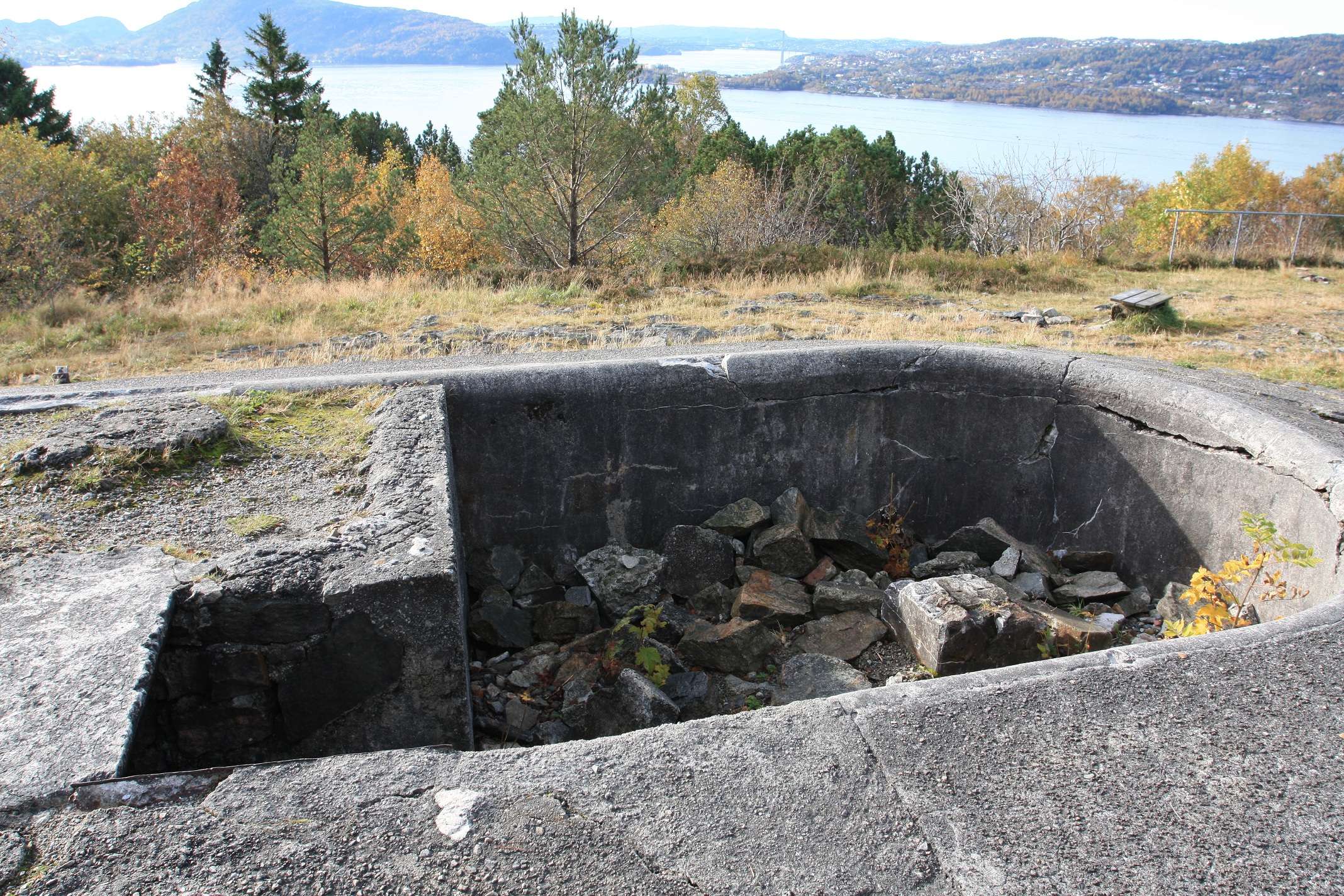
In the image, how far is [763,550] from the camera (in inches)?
200

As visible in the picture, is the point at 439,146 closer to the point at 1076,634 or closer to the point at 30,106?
the point at 30,106

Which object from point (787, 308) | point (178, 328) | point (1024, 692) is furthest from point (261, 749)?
point (787, 308)

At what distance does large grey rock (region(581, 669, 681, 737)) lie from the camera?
3.60m

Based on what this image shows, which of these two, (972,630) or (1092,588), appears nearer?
(972,630)

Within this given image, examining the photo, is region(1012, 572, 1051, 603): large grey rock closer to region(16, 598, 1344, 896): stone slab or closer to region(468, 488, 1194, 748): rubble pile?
region(468, 488, 1194, 748): rubble pile

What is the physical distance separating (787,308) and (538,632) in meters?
6.83

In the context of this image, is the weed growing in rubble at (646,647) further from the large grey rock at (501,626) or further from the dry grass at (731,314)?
the dry grass at (731,314)

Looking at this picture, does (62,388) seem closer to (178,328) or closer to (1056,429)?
(178,328)

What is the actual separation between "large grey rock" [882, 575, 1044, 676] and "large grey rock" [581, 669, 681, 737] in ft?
4.08

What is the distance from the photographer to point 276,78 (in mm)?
34969

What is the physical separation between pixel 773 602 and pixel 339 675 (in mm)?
2471

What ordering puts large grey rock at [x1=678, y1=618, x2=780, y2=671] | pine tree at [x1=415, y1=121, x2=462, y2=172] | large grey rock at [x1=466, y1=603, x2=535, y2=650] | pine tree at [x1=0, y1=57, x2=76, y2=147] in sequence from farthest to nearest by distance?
pine tree at [x1=415, y1=121, x2=462, y2=172], pine tree at [x1=0, y1=57, x2=76, y2=147], large grey rock at [x1=466, y1=603, x2=535, y2=650], large grey rock at [x1=678, y1=618, x2=780, y2=671]

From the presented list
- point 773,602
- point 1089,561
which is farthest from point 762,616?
point 1089,561

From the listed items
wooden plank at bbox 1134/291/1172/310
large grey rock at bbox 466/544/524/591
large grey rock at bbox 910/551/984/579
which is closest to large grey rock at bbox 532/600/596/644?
large grey rock at bbox 466/544/524/591
